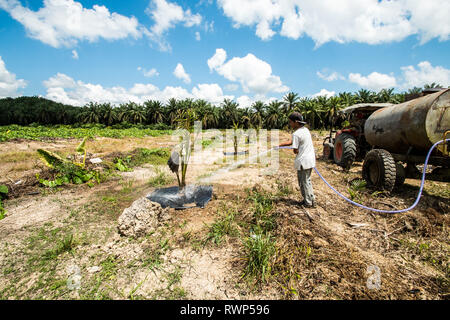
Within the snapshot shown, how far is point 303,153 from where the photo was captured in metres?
4.38

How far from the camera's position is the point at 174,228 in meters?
4.09

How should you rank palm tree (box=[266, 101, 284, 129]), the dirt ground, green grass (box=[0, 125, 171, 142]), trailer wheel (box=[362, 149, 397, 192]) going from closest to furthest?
the dirt ground < trailer wheel (box=[362, 149, 397, 192]) < green grass (box=[0, 125, 171, 142]) < palm tree (box=[266, 101, 284, 129])

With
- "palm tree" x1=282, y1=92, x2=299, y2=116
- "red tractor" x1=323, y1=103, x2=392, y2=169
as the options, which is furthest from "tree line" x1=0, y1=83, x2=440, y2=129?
"red tractor" x1=323, y1=103, x2=392, y2=169

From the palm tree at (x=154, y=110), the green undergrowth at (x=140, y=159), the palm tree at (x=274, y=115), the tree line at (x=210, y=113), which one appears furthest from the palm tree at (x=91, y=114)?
the green undergrowth at (x=140, y=159)

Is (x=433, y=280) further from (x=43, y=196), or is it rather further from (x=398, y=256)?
(x=43, y=196)

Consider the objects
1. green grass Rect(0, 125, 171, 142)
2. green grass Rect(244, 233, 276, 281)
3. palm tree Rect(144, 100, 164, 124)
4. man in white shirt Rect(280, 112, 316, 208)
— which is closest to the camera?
green grass Rect(244, 233, 276, 281)

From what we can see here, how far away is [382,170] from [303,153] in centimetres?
240

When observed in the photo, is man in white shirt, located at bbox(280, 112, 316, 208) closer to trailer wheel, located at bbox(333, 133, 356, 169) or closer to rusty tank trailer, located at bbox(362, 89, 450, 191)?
rusty tank trailer, located at bbox(362, 89, 450, 191)

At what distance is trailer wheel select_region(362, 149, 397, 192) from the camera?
5145mm

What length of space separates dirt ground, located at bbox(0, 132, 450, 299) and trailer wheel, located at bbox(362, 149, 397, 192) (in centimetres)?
34

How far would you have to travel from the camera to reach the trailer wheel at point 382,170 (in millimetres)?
5145

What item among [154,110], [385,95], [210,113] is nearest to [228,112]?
[210,113]

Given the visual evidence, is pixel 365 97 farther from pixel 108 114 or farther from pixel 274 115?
pixel 108 114
